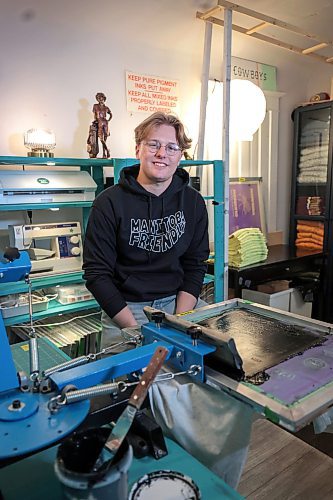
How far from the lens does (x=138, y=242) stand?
4.93ft

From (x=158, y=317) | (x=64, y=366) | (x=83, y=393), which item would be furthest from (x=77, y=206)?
(x=83, y=393)

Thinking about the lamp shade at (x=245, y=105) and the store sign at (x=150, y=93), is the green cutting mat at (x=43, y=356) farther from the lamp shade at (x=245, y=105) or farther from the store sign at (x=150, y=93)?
the lamp shade at (x=245, y=105)

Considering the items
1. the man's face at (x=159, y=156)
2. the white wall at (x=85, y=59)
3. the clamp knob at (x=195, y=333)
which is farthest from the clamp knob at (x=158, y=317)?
the white wall at (x=85, y=59)

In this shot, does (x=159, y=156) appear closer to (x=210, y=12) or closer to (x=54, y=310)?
(x=54, y=310)

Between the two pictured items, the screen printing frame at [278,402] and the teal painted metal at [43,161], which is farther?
the teal painted metal at [43,161]

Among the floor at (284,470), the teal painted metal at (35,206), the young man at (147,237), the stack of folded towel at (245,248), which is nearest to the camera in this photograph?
the young man at (147,237)

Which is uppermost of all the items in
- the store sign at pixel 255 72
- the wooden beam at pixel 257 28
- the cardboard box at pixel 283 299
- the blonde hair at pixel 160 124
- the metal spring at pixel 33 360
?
the wooden beam at pixel 257 28

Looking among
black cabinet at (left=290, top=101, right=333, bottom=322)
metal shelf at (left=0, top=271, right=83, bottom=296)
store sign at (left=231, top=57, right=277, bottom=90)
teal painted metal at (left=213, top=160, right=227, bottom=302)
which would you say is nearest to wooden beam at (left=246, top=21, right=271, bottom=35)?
store sign at (left=231, top=57, right=277, bottom=90)

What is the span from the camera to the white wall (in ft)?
7.00

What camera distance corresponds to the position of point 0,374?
0.72 metres

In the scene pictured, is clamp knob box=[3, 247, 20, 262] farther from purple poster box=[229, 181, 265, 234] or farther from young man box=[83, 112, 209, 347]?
purple poster box=[229, 181, 265, 234]

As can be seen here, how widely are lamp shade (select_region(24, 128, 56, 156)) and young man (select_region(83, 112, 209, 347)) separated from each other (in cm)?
65

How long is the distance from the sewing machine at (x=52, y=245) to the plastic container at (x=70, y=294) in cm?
11

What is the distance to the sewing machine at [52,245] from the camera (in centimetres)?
193
